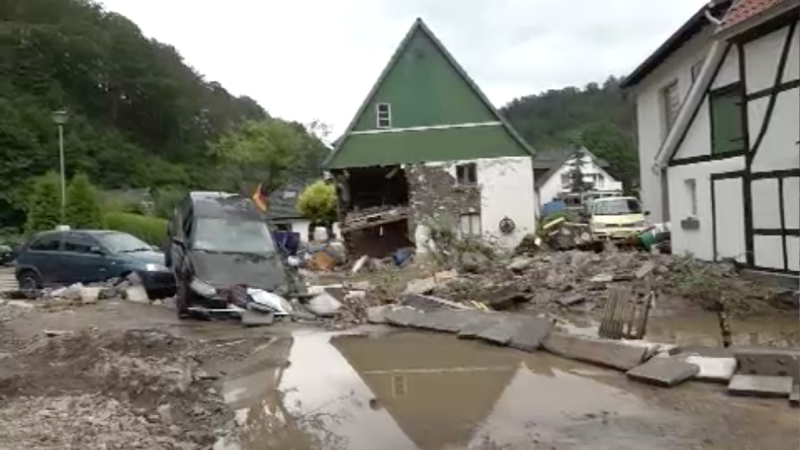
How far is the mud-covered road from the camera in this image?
23.3 ft

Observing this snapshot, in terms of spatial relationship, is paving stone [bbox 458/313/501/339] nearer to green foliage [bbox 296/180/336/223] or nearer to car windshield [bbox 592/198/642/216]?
car windshield [bbox 592/198/642/216]

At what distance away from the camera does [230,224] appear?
16.9 metres

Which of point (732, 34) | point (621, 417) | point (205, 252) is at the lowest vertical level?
point (621, 417)

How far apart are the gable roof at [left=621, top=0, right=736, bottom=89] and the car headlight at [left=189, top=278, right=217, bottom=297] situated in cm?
1367

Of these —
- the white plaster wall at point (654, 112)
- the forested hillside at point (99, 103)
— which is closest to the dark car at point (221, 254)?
the white plaster wall at point (654, 112)

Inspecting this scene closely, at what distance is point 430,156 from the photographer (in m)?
35.0

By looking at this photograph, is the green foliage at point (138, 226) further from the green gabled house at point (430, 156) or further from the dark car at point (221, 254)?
the dark car at point (221, 254)

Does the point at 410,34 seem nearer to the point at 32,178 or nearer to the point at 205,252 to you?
the point at 205,252

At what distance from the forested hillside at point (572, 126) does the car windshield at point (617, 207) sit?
49185 mm

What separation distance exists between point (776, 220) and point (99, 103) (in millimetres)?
77173

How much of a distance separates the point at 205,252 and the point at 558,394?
9.08 m

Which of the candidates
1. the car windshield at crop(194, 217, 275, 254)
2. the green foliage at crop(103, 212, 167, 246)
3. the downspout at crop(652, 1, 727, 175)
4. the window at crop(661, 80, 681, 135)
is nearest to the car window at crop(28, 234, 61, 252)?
the car windshield at crop(194, 217, 275, 254)

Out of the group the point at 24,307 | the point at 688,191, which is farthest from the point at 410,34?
the point at 24,307

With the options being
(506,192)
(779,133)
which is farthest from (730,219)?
(506,192)
